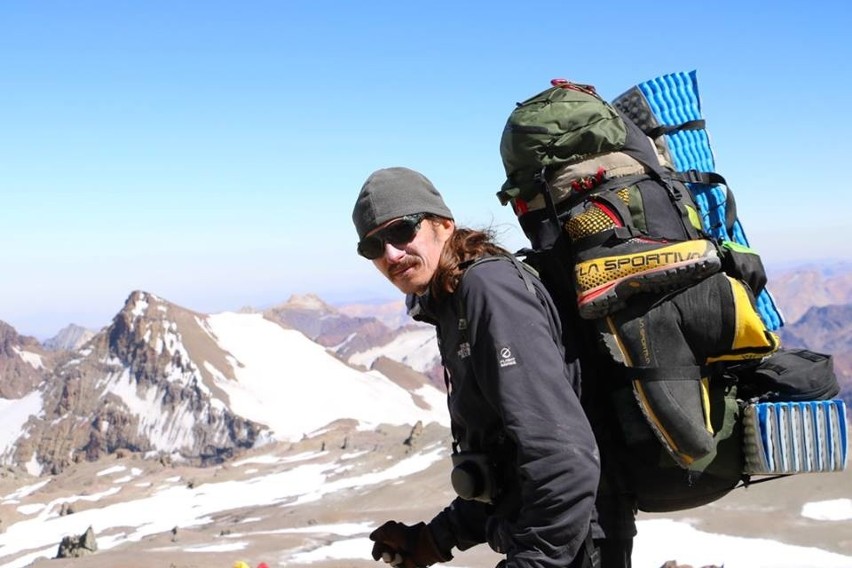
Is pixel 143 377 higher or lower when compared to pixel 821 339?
higher

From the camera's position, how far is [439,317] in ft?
8.98

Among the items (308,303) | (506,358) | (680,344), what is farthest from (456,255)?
(308,303)

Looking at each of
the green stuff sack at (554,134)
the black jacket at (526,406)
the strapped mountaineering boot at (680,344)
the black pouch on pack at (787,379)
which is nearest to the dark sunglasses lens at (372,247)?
the black jacket at (526,406)

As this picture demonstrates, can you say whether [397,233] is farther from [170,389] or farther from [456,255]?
[170,389]

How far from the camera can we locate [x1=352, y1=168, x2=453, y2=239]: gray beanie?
2692 millimetres

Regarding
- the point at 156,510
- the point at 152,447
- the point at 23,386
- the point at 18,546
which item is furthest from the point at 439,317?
the point at 23,386

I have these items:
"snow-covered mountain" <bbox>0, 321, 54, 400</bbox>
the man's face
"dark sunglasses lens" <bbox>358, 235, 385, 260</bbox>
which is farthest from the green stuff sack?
"snow-covered mountain" <bbox>0, 321, 54, 400</bbox>

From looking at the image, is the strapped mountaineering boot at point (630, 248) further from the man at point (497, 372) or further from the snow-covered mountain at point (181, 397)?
the snow-covered mountain at point (181, 397)

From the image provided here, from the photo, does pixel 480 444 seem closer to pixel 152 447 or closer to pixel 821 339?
pixel 152 447

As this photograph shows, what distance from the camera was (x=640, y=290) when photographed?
8.26 feet

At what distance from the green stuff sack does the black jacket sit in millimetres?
355

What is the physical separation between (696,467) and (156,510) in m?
25.8

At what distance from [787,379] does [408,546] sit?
140 centimetres

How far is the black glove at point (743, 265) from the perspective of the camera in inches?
103
